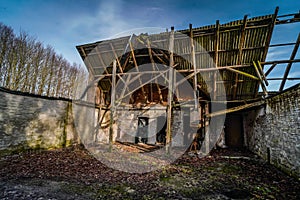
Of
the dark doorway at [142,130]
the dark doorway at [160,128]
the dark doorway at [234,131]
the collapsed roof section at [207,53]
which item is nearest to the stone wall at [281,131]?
the collapsed roof section at [207,53]

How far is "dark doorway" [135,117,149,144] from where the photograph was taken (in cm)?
1178

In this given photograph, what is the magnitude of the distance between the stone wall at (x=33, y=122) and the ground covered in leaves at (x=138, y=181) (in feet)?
2.87

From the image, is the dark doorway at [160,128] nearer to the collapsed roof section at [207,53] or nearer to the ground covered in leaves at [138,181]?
the collapsed roof section at [207,53]

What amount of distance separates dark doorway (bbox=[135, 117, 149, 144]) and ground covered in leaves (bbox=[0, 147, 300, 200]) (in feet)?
18.0

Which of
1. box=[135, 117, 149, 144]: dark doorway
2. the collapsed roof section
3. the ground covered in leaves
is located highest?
the collapsed roof section

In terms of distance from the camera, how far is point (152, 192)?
3.84 m

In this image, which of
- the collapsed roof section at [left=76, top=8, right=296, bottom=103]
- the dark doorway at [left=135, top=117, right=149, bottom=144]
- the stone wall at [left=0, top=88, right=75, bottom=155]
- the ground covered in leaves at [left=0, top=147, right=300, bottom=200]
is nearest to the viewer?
the ground covered in leaves at [left=0, top=147, right=300, bottom=200]

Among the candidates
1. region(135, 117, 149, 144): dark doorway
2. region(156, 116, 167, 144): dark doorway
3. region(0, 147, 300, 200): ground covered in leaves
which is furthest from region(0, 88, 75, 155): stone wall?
region(156, 116, 167, 144): dark doorway

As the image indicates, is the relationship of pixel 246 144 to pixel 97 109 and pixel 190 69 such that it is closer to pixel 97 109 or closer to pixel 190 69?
pixel 190 69

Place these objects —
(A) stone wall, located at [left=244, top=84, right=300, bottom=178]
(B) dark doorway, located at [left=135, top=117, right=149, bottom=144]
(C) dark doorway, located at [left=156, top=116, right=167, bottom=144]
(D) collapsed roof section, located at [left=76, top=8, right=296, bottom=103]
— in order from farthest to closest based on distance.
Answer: (B) dark doorway, located at [left=135, top=117, right=149, bottom=144]
(C) dark doorway, located at [left=156, top=116, right=167, bottom=144]
(D) collapsed roof section, located at [left=76, top=8, right=296, bottom=103]
(A) stone wall, located at [left=244, top=84, right=300, bottom=178]

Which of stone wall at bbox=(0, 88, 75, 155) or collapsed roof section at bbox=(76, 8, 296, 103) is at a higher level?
collapsed roof section at bbox=(76, 8, 296, 103)

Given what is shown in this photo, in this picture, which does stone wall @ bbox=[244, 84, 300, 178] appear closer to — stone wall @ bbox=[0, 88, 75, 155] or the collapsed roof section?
the collapsed roof section

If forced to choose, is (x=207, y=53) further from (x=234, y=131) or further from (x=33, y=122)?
(x=33, y=122)

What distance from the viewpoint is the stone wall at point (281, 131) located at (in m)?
4.55
